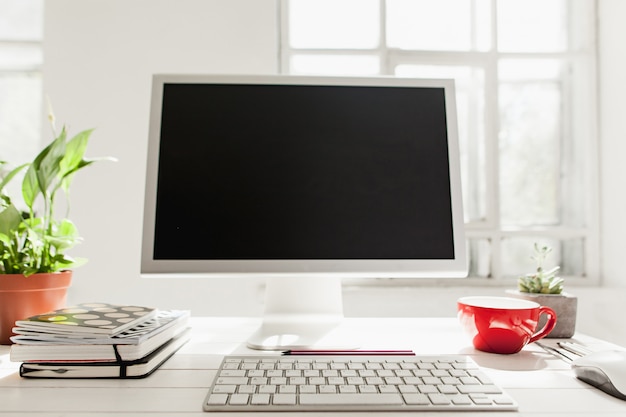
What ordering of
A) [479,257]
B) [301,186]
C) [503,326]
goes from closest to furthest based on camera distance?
[503,326], [301,186], [479,257]

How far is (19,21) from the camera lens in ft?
5.91

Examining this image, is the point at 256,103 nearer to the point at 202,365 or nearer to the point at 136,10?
the point at 202,365

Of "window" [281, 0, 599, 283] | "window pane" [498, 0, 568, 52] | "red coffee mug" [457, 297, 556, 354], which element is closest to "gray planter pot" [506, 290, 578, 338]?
"red coffee mug" [457, 297, 556, 354]

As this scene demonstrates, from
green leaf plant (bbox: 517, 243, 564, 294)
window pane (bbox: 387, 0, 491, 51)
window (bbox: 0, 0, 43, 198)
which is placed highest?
window pane (bbox: 387, 0, 491, 51)

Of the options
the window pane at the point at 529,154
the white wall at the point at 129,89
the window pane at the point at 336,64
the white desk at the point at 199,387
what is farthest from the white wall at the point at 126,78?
the window pane at the point at 529,154

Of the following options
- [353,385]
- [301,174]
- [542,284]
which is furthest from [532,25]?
[353,385]

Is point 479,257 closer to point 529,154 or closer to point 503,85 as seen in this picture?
point 529,154

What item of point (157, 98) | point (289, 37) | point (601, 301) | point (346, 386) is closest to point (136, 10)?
point (289, 37)

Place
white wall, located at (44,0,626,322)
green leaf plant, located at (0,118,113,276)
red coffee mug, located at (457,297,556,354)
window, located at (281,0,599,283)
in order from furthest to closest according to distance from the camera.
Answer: window, located at (281,0,599,283), white wall, located at (44,0,626,322), green leaf plant, located at (0,118,113,276), red coffee mug, located at (457,297,556,354)

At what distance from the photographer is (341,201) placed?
862 mm

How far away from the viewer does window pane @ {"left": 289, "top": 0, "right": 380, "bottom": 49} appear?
1.80 m

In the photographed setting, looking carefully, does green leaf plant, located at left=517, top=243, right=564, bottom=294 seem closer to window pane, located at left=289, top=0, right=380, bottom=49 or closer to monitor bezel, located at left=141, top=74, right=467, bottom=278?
monitor bezel, located at left=141, top=74, right=467, bottom=278

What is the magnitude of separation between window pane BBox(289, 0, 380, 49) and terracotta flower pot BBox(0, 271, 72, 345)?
1.32 metres

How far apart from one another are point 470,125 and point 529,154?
0.29 meters
